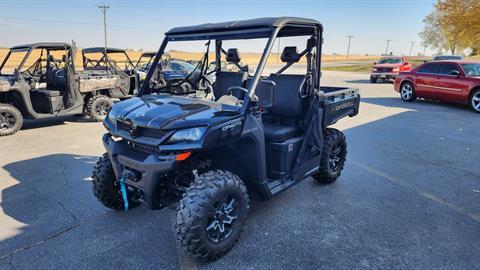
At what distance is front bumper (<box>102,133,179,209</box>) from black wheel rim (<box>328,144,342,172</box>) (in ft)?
8.02

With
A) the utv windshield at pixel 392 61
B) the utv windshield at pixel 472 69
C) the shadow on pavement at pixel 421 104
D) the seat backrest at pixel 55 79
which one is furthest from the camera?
the utv windshield at pixel 392 61

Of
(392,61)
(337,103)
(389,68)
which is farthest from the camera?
(392,61)

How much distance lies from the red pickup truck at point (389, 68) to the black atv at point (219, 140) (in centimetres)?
1612

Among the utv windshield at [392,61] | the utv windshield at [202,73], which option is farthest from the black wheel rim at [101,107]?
the utv windshield at [392,61]

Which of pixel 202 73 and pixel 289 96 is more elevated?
pixel 202 73

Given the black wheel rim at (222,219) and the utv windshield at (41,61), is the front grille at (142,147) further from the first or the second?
the utv windshield at (41,61)

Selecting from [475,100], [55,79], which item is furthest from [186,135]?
[475,100]

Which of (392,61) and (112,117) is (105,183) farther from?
(392,61)

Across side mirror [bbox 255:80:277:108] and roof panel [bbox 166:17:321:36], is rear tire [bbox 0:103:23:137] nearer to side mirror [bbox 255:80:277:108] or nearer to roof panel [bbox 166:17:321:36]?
roof panel [bbox 166:17:321:36]

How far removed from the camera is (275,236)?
10.2 ft

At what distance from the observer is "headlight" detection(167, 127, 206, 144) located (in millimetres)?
2465

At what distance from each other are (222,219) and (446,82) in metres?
10.4

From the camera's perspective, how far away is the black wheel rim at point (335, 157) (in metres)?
4.30

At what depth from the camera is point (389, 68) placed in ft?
59.4
